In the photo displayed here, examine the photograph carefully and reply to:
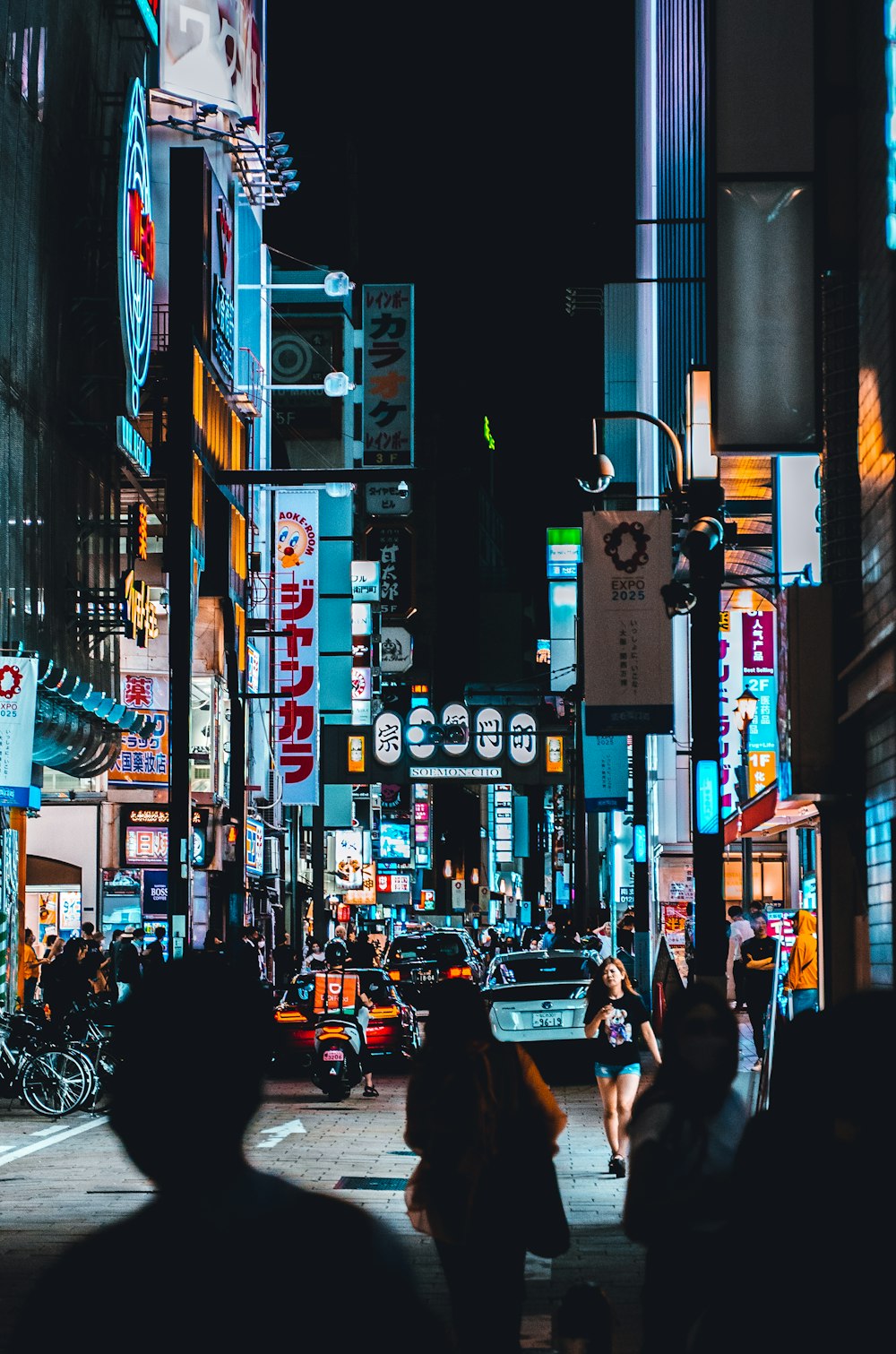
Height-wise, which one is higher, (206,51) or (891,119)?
(206,51)

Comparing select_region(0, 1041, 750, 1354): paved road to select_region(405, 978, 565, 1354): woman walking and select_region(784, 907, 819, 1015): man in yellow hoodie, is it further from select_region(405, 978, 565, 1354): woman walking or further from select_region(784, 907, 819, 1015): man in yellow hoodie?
select_region(784, 907, 819, 1015): man in yellow hoodie

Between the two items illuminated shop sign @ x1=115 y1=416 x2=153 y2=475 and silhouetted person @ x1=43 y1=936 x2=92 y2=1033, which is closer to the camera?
silhouetted person @ x1=43 y1=936 x2=92 y2=1033

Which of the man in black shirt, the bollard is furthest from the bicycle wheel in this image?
the bollard

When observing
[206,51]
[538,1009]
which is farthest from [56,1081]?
[206,51]

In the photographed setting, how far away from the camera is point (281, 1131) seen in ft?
66.2

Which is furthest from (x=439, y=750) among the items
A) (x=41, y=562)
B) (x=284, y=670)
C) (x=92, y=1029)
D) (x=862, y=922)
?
(x=862, y=922)

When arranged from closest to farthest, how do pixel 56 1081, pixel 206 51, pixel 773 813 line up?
pixel 56 1081 → pixel 773 813 → pixel 206 51

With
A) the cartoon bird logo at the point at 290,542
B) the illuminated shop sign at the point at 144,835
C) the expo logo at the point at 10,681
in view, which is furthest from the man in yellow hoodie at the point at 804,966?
the cartoon bird logo at the point at 290,542

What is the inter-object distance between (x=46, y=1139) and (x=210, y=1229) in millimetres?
17855

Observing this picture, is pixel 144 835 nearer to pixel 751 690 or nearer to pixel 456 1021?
pixel 751 690

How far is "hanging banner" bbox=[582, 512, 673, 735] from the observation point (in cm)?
2217

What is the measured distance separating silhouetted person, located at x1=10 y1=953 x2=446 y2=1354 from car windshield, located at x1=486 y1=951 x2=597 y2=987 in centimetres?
2257

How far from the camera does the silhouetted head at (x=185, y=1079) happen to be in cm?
313

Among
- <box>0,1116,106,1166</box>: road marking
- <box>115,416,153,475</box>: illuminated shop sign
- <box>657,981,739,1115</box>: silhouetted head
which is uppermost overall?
<box>115,416,153,475</box>: illuminated shop sign
